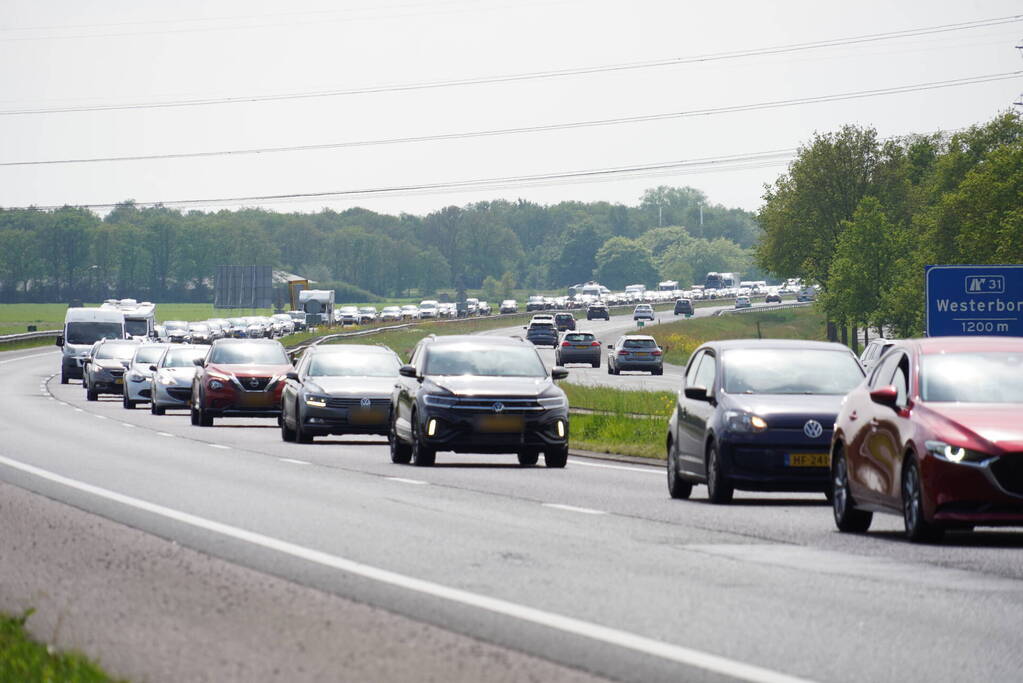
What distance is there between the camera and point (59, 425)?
34219 millimetres

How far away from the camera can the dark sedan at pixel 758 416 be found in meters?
17.6

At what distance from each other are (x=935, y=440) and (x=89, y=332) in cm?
5578

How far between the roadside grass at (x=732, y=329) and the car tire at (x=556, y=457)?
73.8 meters

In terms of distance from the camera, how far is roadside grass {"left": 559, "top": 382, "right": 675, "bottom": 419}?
129 feet

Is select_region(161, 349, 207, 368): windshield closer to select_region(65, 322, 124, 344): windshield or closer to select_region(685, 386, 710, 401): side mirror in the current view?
select_region(685, 386, 710, 401): side mirror

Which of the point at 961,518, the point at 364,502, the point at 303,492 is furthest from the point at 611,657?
the point at 303,492

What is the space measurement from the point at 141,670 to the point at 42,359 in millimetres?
85527

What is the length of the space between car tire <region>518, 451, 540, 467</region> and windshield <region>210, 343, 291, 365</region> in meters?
12.2

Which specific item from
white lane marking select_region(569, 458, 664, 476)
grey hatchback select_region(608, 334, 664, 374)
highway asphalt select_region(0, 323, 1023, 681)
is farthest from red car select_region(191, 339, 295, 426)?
grey hatchback select_region(608, 334, 664, 374)

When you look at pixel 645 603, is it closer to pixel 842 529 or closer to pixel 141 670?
pixel 141 670

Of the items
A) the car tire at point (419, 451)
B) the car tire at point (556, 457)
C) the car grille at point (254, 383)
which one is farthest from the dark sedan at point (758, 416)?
the car grille at point (254, 383)

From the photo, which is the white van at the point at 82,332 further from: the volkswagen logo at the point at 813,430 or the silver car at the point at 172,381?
the volkswagen logo at the point at 813,430

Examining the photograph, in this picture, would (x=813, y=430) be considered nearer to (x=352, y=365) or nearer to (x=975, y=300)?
(x=975, y=300)

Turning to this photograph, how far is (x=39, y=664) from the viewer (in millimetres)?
7895
